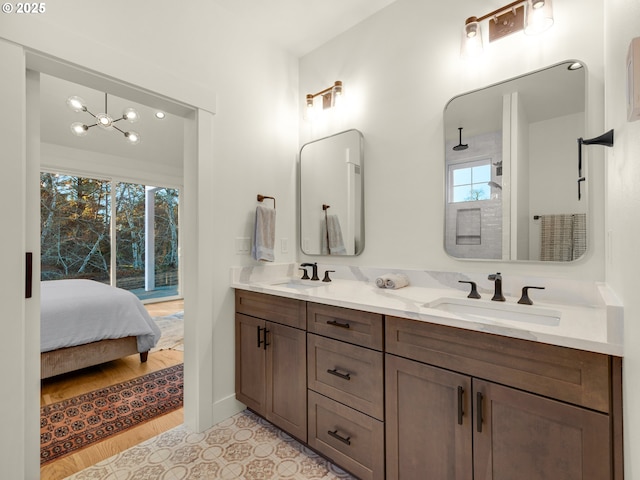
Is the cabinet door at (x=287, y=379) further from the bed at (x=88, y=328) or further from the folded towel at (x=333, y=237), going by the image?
the bed at (x=88, y=328)

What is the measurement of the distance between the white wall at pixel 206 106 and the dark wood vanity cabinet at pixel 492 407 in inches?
48.2

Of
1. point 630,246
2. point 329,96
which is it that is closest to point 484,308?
point 630,246

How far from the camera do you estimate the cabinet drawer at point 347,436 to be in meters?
1.40

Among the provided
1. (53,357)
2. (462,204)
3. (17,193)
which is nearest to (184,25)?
(17,193)

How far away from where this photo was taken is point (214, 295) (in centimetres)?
207

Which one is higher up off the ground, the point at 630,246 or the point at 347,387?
the point at 630,246

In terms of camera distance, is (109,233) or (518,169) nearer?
(518,169)

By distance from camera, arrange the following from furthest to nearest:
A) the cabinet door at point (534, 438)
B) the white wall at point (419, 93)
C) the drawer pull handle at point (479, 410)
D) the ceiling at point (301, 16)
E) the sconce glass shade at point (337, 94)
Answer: the sconce glass shade at point (337, 94) → the ceiling at point (301, 16) → the white wall at point (419, 93) → the drawer pull handle at point (479, 410) → the cabinet door at point (534, 438)

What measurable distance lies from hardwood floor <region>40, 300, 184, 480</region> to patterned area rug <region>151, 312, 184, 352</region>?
159mm

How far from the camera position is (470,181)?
175cm

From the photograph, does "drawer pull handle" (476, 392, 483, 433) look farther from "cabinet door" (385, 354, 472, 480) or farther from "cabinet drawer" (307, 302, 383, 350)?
"cabinet drawer" (307, 302, 383, 350)

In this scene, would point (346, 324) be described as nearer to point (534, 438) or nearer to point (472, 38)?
point (534, 438)

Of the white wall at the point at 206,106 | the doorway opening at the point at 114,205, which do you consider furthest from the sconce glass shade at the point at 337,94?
the doorway opening at the point at 114,205

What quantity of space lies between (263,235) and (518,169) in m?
1.60
